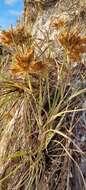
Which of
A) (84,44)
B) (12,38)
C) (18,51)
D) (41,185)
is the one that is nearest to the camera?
(41,185)

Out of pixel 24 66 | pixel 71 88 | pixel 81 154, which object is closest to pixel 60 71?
pixel 71 88

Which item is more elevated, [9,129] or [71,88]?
[71,88]

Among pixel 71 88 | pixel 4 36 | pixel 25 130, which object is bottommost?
pixel 25 130

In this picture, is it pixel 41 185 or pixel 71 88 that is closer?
pixel 41 185

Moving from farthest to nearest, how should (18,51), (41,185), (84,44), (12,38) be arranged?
(12,38), (18,51), (84,44), (41,185)

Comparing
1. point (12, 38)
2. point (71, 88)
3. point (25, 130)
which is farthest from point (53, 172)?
point (12, 38)

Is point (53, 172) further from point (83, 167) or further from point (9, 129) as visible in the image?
point (9, 129)
